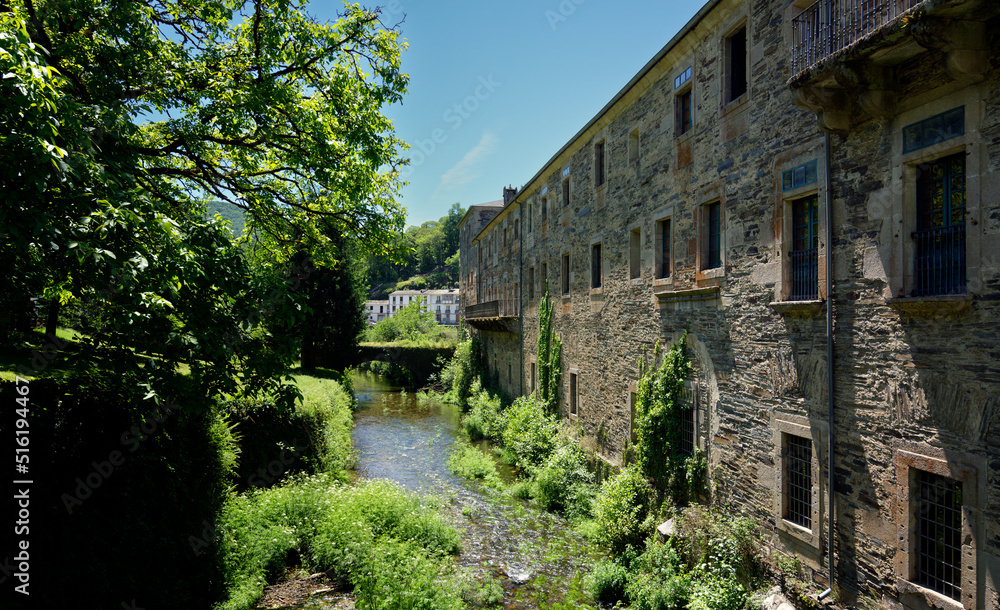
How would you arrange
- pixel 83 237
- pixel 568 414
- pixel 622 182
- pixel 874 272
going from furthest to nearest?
pixel 568 414 < pixel 622 182 < pixel 874 272 < pixel 83 237

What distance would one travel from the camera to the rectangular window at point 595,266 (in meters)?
14.6

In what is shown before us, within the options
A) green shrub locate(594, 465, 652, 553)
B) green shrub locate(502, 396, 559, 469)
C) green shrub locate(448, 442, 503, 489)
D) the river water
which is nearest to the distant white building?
the river water

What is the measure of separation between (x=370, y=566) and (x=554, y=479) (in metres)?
6.27

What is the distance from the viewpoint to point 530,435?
A: 54.5 feet

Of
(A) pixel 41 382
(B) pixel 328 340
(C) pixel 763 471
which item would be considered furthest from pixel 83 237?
(B) pixel 328 340

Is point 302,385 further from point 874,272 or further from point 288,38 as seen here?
point 874,272

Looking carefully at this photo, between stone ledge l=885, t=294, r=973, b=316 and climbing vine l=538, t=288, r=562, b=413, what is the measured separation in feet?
38.8

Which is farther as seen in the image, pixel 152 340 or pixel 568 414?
pixel 568 414

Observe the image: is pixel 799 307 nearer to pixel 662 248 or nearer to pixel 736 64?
pixel 662 248

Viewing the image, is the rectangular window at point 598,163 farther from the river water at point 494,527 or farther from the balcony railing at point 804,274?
the river water at point 494,527

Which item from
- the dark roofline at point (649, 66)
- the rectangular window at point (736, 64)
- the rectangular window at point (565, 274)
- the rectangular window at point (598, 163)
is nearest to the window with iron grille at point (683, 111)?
the dark roofline at point (649, 66)

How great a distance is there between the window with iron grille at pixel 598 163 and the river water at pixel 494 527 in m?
9.14

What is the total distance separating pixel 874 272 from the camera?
20.1ft

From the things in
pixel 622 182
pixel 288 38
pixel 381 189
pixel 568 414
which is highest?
pixel 288 38
